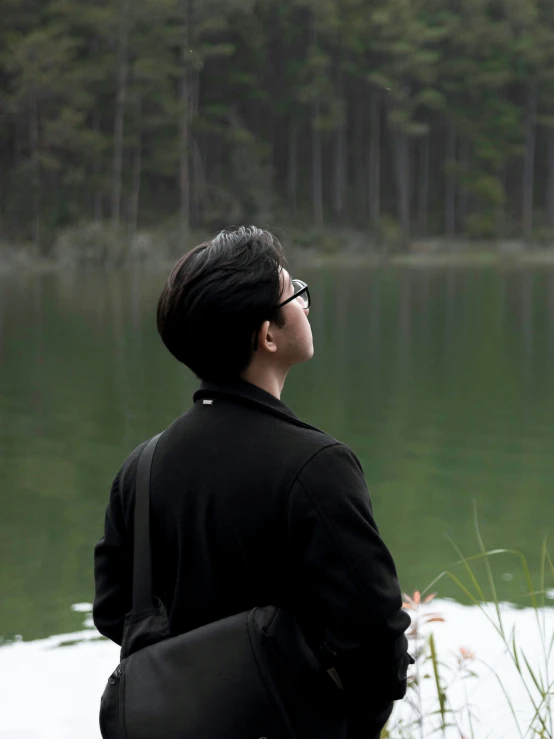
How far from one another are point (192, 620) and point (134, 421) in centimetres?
678

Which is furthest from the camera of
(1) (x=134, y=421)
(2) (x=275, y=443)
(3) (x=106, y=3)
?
(3) (x=106, y=3)

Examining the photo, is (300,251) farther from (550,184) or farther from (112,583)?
(112,583)

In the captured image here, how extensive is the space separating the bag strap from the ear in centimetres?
20

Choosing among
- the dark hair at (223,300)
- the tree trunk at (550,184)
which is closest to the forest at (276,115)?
the tree trunk at (550,184)

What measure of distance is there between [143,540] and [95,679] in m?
2.25

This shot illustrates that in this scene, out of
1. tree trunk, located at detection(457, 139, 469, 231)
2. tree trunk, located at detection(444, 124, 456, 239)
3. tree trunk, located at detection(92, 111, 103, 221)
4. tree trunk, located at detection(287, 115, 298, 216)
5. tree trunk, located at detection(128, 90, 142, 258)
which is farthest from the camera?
tree trunk, located at detection(457, 139, 469, 231)

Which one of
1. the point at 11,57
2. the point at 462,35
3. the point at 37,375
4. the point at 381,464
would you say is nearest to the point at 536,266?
the point at 462,35

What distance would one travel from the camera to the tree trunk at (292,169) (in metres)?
38.6

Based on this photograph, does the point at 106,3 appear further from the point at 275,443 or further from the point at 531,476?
the point at 275,443

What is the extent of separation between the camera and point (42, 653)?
12.5 feet

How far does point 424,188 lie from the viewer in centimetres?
4109

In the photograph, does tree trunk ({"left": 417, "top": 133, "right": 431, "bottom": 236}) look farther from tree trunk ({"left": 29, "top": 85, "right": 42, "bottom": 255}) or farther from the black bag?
the black bag

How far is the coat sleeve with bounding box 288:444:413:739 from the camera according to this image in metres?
1.39

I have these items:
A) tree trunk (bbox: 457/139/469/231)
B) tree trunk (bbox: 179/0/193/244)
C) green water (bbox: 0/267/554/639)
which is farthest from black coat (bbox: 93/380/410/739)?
tree trunk (bbox: 457/139/469/231)
